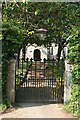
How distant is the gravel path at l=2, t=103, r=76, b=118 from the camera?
3789mm

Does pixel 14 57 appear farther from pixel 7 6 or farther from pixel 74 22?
pixel 74 22

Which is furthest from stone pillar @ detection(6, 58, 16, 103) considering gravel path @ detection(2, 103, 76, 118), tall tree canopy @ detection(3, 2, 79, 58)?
tall tree canopy @ detection(3, 2, 79, 58)

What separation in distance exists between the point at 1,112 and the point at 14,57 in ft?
6.61

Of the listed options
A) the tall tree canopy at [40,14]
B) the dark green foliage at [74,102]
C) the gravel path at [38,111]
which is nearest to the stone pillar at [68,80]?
the dark green foliage at [74,102]

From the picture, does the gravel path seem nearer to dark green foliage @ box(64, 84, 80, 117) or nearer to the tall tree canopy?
dark green foliage @ box(64, 84, 80, 117)

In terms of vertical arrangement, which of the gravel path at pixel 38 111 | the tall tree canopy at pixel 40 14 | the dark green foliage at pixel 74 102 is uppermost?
the tall tree canopy at pixel 40 14

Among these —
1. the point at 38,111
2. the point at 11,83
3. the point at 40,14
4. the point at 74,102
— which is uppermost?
the point at 40,14

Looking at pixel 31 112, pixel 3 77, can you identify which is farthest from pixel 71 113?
pixel 3 77

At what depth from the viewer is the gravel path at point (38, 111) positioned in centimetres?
379

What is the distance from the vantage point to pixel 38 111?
407cm

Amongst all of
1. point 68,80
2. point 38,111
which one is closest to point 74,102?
point 68,80

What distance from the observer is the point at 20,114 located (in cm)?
387

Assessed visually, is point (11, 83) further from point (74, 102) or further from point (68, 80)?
point (74, 102)

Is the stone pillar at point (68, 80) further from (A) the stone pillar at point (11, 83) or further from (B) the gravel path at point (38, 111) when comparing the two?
(A) the stone pillar at point (11, 83)
